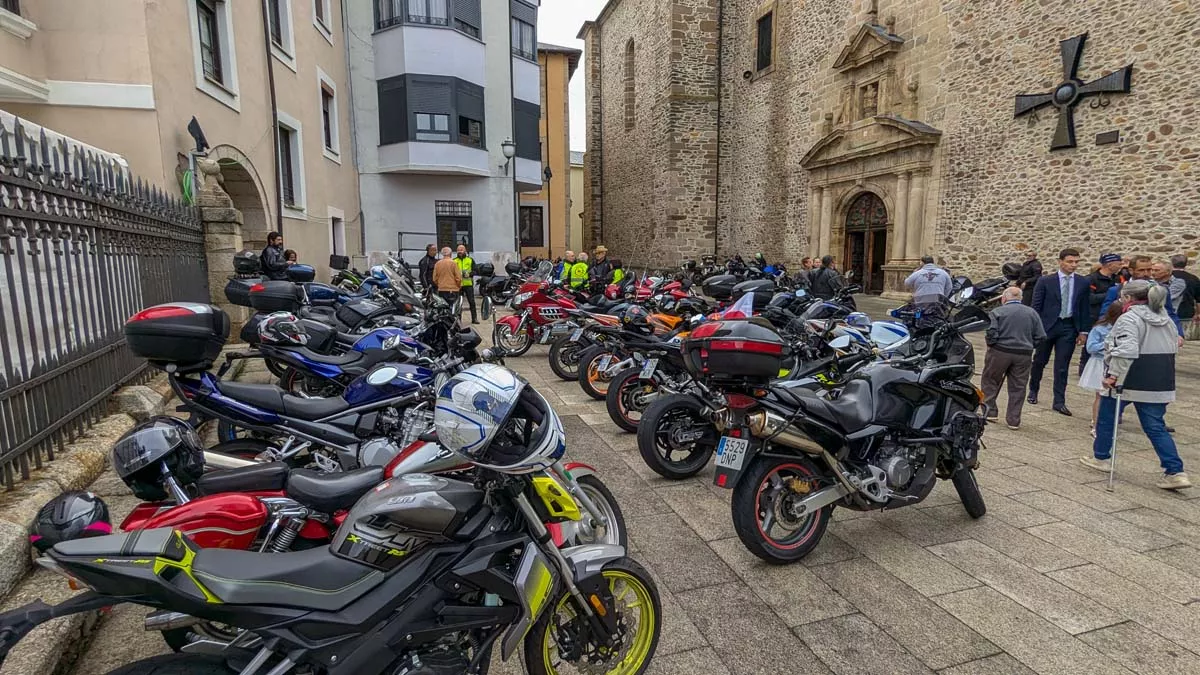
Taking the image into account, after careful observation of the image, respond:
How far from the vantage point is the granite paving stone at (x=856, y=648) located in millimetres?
2512

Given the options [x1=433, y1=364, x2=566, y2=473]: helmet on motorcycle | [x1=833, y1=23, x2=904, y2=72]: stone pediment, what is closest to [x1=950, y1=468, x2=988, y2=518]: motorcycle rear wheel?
[x1=433, y1=364, x2=566, y2=473]: helmet on motorcycle

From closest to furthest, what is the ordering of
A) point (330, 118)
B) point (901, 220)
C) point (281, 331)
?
point (281, 331) → point (901, 220) → point (330, 118)

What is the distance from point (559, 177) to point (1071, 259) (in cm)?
2698

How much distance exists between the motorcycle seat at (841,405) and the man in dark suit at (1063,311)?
4689 mm

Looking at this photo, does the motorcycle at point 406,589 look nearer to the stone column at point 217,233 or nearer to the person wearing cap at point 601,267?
the stone column at point 217,233

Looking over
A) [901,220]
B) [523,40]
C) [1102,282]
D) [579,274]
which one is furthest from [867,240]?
[523,40]

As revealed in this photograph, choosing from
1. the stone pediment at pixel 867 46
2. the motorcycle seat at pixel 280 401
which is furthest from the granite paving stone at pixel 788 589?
the stone pediment at pixel 867 46

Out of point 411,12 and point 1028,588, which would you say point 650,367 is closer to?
point 1028,588

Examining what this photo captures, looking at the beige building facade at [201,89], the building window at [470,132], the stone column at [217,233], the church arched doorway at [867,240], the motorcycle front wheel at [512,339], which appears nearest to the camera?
the stone column at [217,233]

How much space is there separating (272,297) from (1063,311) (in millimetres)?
8370

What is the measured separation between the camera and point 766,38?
2300cm

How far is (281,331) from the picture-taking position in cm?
484

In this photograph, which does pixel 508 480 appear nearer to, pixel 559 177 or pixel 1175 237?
pixel 1175 237

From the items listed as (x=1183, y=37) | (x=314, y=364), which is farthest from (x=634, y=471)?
(x=1183, y=37)
